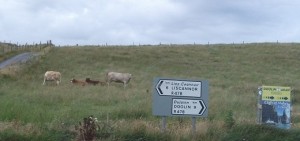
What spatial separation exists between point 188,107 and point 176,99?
1.02 feet

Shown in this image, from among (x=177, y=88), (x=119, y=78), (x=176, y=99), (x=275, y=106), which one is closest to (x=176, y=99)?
(x=176, y=99)

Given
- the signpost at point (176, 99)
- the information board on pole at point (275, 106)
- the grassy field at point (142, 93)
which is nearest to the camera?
the grassy field at point (142, 93)

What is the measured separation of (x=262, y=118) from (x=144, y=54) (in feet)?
149

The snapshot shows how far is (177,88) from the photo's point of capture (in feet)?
36.0

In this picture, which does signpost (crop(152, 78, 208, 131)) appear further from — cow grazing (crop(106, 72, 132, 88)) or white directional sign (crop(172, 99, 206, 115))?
cow grazing (crop(106, 72, 132, 88))

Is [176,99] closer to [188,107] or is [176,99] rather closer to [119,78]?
[188,107]

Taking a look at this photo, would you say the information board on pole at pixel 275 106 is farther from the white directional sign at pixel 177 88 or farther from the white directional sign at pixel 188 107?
the white directional sign at pixel 177 88

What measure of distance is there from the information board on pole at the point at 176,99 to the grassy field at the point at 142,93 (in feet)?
1.26

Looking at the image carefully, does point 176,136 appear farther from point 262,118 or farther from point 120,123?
point 262,118

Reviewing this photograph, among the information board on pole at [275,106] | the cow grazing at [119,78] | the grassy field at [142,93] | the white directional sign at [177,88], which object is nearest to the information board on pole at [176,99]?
the white directional sign at [177,88]

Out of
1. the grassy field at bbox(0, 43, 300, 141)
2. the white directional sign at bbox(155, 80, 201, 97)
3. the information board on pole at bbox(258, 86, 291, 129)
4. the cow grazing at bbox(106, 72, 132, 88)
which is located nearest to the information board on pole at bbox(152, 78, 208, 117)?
the white directional sign at bbox(155, 80, 201, 97)

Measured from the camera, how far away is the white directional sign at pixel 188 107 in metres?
11.0

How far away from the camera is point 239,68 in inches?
1879

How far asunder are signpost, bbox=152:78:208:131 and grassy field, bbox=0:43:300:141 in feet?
1.24
